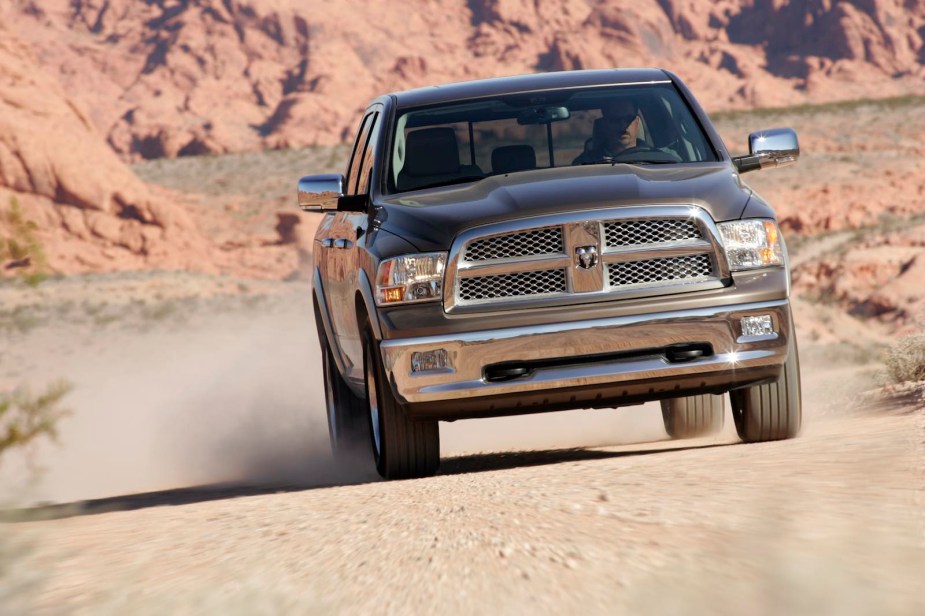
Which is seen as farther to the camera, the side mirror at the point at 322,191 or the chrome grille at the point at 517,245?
the side mirror at the point at 322,191

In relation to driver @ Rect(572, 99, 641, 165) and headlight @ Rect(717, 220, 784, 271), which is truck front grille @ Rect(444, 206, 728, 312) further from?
driver @ Rect(572, 99, 641, 165)

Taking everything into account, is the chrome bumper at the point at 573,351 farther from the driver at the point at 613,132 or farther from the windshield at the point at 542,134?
the driver at the point at 613,132

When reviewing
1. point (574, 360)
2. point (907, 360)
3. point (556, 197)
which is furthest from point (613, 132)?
point (907, 360)

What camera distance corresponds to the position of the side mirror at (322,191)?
322 inches

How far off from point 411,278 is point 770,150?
7.42 feet

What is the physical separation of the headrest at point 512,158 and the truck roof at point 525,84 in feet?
1.58

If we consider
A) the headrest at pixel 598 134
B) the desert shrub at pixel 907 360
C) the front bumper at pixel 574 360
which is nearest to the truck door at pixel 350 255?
the front bumper at pixel 574 360

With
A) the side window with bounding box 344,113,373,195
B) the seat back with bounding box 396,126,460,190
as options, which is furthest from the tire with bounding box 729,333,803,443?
the side window with bounding box 344,113,373,195

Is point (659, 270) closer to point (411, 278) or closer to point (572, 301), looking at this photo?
point (572, 301)

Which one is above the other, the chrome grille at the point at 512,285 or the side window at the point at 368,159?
the side window at the point at 368,159

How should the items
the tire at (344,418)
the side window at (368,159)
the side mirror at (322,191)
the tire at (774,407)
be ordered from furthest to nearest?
1. the tire at (344,418)
2. the side window at (368,159)
3. the side mirror at (322,191)
4. the tire at (774,407)

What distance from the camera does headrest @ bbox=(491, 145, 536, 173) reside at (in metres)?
7.90

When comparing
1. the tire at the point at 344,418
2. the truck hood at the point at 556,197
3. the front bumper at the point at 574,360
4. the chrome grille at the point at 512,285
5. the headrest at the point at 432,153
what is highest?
the headrest at the point at 432,153

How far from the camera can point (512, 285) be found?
6.76m
